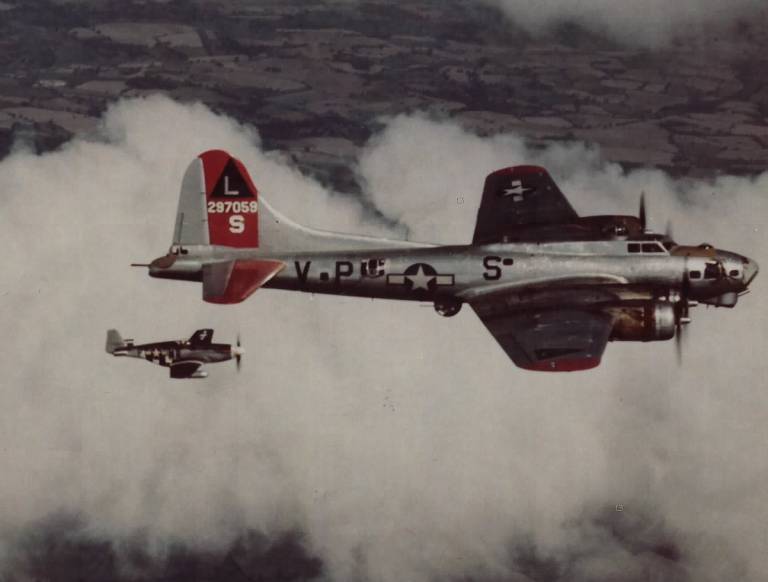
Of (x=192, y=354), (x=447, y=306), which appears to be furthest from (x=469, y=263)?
(x=192, y=354)

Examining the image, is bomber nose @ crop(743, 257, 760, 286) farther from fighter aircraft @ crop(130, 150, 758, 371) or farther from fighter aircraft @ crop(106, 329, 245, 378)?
fighter aircraft @ crop(106, 329, 245, 378)

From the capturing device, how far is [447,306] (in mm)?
38500

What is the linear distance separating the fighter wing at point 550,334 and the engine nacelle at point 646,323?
453 millimetres

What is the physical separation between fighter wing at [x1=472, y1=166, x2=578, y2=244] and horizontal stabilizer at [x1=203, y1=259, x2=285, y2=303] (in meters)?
7.99

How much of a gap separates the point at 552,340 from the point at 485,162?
111ft

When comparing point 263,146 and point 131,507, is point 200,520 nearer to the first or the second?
point 131,507

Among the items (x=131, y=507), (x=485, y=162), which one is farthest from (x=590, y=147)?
(x=131, y=507)

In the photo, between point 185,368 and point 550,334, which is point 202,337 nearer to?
point 185,368

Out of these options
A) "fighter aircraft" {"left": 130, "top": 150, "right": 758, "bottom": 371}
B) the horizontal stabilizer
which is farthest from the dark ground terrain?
the horizontal stabilizer

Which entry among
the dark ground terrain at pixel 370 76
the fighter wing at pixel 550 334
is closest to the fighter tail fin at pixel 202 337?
the fighter wing at pixel 550 334

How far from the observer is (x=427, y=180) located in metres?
62.8

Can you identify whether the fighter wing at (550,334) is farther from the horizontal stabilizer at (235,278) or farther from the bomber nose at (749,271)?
the horizontal stabilizer at (235,278)

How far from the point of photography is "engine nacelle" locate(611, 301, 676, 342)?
33.7 meters

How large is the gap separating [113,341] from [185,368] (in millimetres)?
4463
